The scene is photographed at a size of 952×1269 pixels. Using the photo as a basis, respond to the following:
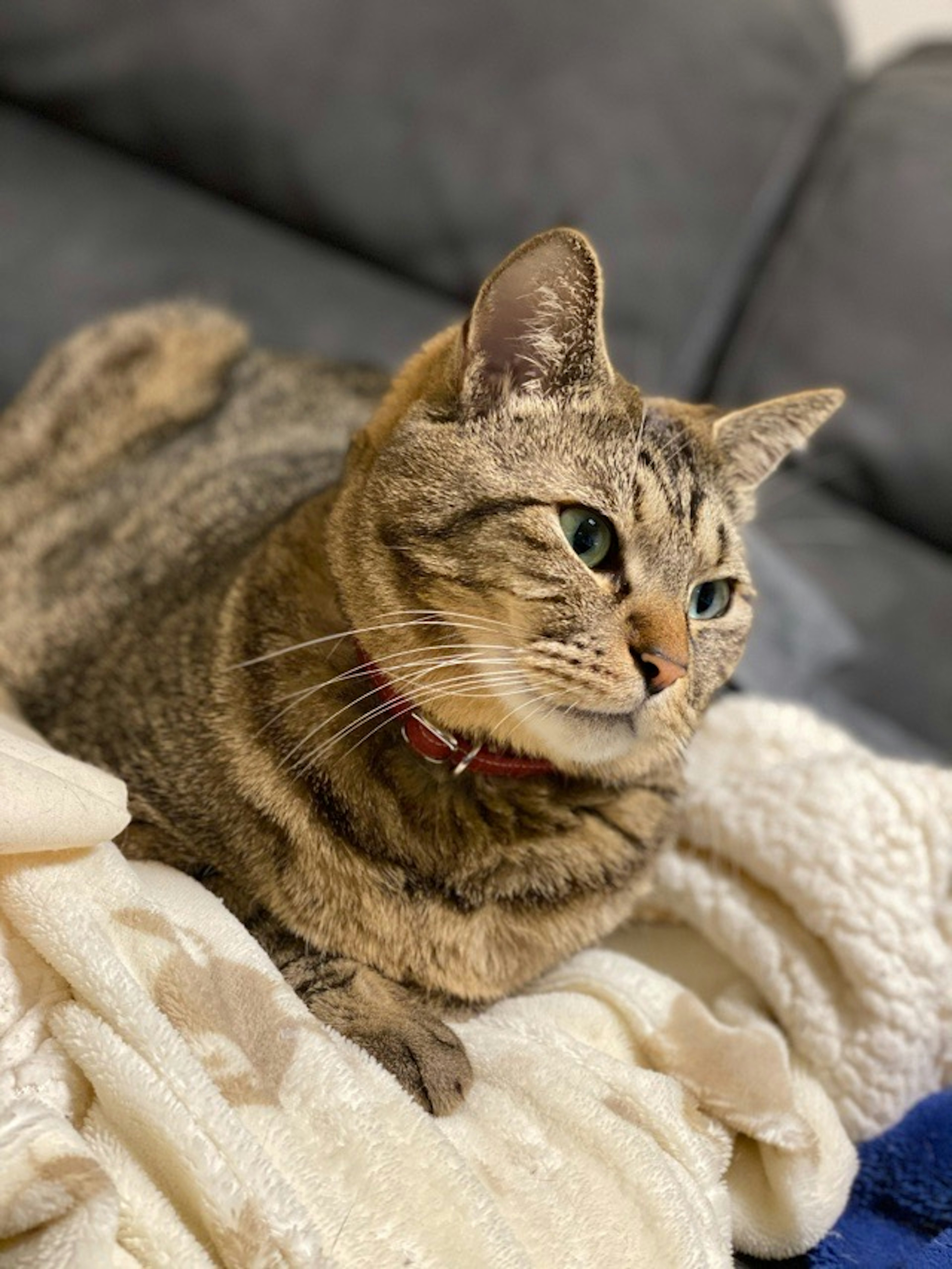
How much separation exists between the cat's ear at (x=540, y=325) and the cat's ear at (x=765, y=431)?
0.17 metres

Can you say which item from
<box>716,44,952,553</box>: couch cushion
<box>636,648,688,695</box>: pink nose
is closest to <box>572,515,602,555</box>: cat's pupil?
<box>636,648,688,695</box>: pink nose

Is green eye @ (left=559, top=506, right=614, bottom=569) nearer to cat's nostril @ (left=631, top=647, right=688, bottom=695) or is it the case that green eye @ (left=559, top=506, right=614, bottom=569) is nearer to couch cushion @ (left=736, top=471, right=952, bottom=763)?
cat's nostril @ (left=631, top=647, right=688, bottom=695)

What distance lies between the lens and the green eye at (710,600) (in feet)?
3.16

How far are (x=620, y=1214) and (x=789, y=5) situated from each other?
2.09 meters

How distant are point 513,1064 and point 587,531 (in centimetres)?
46

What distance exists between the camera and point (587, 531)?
35.0 inches

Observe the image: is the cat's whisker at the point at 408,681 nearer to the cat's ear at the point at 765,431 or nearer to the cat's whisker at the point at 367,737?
the cat's whisker at the point at 367,737

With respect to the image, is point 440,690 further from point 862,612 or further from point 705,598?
point 862,612

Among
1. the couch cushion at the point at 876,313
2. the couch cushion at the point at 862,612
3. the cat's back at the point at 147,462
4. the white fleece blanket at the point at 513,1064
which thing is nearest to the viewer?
the white fleece blanket at the point at 513,1064

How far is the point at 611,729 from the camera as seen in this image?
86cm

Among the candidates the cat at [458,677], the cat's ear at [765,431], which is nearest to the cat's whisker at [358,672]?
the cat at [458,677]

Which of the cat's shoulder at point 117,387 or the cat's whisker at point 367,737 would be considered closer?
the cat's whisker at point 367,737

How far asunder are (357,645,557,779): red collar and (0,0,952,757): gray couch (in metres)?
1.05

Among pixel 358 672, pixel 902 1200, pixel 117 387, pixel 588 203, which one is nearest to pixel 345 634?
→ pixel 358 672
